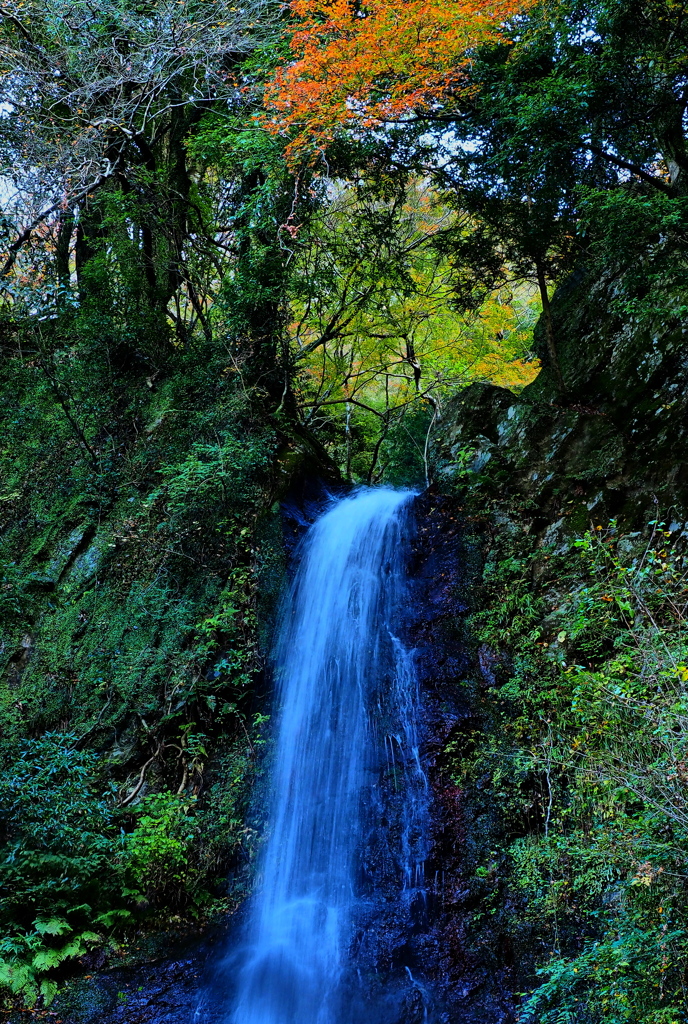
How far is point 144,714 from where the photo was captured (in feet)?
23.2

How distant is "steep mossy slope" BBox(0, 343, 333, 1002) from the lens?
557 centimetres

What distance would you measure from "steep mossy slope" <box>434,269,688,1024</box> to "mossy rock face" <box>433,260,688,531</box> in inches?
1.0

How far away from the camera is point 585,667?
562 centimetres

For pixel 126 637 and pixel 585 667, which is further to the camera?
pixel 126 637

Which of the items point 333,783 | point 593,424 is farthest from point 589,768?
point 593,424

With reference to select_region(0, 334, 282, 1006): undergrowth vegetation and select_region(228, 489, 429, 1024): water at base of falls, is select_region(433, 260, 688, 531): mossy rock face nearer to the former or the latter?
select_region(228, 489, 429, 1024): water at base of falls

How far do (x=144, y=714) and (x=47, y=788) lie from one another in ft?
4.61

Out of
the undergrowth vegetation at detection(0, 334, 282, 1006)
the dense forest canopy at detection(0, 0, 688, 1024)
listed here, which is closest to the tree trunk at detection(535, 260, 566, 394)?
the dense forest canopy at detection(0, 0, 688, 1024)

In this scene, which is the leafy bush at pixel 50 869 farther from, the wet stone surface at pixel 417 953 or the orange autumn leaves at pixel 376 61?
the orange autumn leaves at pixel 376 61

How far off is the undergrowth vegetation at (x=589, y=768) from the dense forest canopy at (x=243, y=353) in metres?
0.04

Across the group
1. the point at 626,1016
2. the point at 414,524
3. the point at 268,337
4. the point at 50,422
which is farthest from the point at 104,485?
the point at 626,1016

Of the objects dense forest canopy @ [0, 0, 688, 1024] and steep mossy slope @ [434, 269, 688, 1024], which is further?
dense forest canopy @ [0, 0, 688, 1024]

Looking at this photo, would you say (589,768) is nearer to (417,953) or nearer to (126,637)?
(417,953)

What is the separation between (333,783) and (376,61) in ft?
28.8
